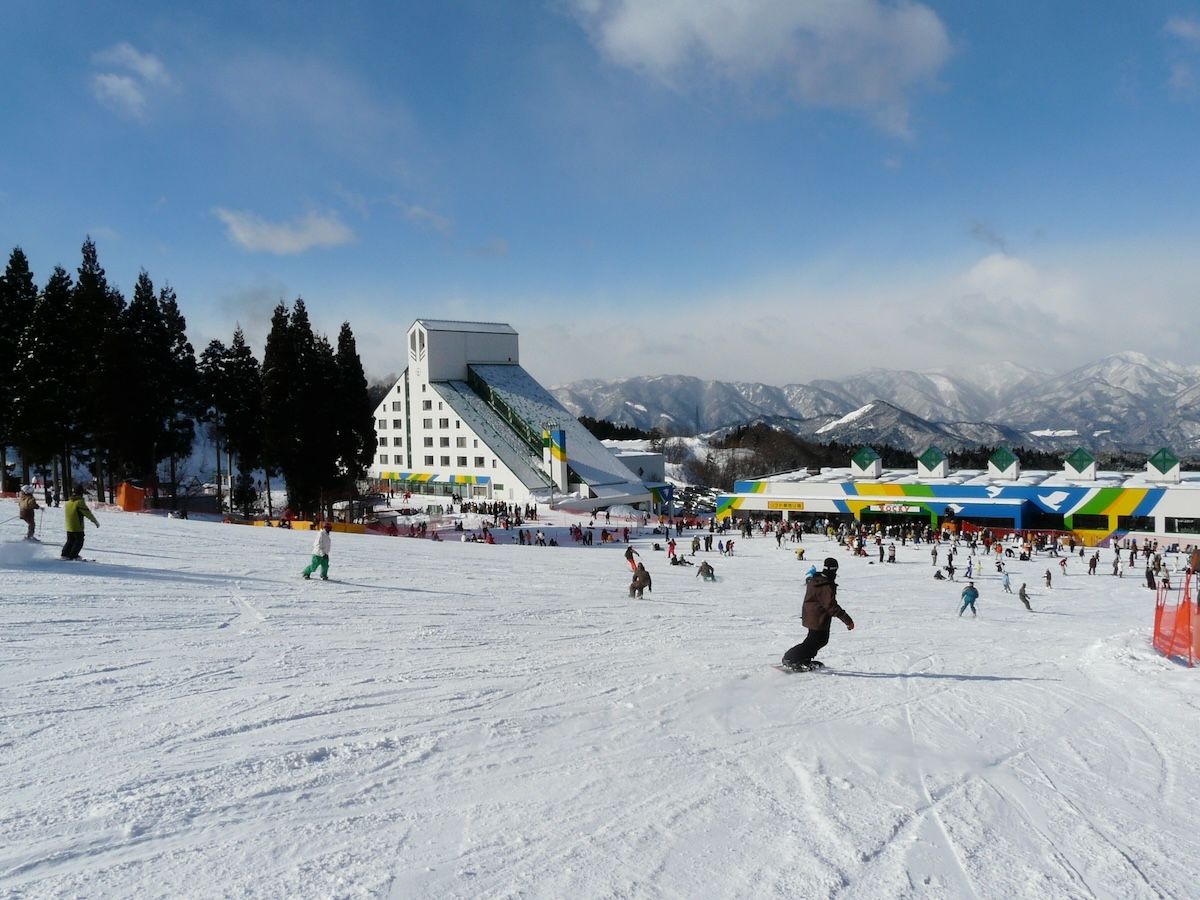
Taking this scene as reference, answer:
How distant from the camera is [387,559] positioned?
19500 mm

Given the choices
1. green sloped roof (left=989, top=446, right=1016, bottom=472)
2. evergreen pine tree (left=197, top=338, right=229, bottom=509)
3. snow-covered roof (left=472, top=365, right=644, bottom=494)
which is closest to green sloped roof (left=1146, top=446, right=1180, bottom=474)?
green sloped roof (left=989, top=446, right=1016, bottom=472)

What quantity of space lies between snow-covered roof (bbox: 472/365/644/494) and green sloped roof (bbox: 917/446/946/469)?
63.4 ft

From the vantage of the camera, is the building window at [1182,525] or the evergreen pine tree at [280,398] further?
the building window at [1182,525]

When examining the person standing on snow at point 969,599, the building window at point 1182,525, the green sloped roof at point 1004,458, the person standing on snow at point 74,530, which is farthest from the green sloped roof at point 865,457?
the person standing on snow at point 74,530

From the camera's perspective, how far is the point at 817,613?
8.01m

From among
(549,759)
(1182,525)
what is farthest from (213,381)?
(1182,525)

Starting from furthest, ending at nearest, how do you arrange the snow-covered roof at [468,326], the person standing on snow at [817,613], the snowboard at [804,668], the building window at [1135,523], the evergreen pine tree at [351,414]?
the snow-covered roof at [468,326] → the building window at [1135,523] → the evergreen pine tree at [351,414] → the snowboard at [804,668] → the person standing on snow at [817,613]

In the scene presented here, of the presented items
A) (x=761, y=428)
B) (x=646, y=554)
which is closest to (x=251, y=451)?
(x=646, y=554)

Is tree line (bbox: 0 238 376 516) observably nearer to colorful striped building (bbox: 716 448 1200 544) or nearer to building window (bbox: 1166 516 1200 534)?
colorful striped building (bbox: 716 448 1200 544)

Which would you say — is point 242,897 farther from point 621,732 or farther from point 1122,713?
point 1122,713

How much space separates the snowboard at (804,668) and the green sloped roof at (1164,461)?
43807mm

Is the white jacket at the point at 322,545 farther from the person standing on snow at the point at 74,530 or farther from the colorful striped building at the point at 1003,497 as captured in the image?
the colorful striped building at the point at 1003,497

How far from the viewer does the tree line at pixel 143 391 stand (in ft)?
107

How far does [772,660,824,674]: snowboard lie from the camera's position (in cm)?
834
